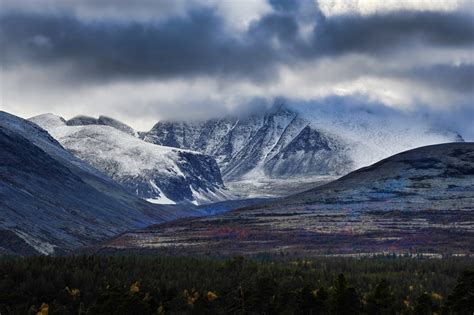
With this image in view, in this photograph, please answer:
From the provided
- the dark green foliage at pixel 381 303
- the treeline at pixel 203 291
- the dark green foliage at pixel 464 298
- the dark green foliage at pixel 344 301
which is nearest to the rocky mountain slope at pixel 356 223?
the treeline at pixel 203 291

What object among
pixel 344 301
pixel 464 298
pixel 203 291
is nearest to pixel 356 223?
pixel 203 291

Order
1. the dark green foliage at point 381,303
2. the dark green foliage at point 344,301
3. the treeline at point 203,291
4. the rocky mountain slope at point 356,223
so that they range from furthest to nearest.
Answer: the rocky mountain slope at point 356,223 → the dark green foliage at point 381,303 → the dark green foliage at point 344,301 → the treeline at point 203,291

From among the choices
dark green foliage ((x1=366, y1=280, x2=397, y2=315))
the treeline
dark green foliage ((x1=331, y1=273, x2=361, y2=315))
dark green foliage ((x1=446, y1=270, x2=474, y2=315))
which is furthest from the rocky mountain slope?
dark green foliage ((x1=331, y1=273, x2=361, y2=315))

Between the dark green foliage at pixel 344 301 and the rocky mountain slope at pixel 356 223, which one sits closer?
the dark green foliage at pixel 344 301

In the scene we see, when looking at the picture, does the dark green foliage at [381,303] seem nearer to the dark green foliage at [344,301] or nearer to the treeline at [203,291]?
the treeline at [203,291]

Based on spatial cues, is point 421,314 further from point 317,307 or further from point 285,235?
point 285,235

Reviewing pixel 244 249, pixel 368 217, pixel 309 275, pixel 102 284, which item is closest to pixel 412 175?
pixel 368 217

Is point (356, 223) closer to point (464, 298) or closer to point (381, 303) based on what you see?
point (381, 303)

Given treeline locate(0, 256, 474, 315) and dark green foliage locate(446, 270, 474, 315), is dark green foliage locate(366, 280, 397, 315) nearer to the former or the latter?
treeline locate(0, 256, 474, 315)
